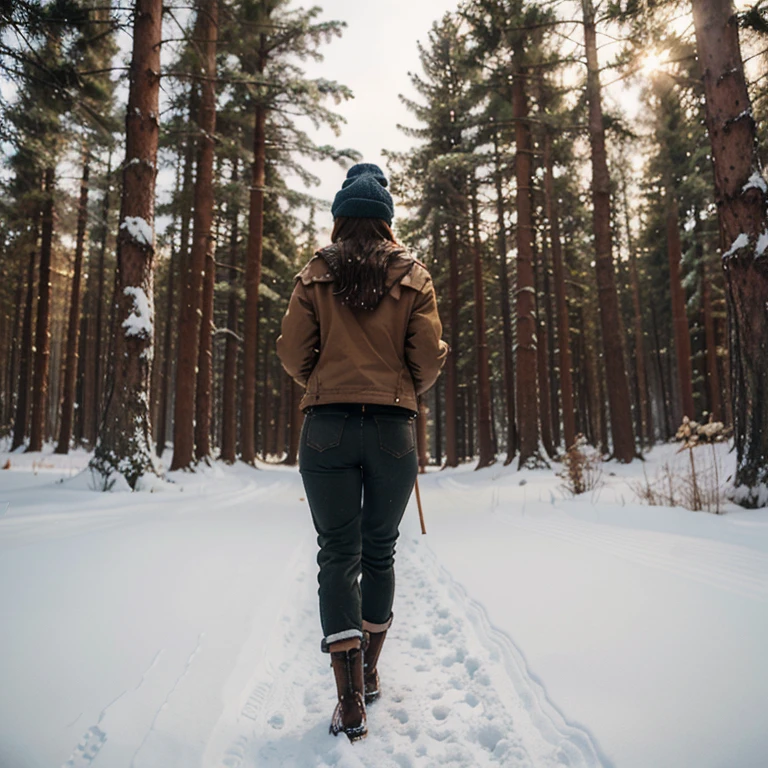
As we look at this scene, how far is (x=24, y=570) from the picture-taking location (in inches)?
Result: 128

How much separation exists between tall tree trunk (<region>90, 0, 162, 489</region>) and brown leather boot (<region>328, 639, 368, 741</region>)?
6.39 metres

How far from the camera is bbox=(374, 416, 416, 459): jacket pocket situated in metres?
2.23

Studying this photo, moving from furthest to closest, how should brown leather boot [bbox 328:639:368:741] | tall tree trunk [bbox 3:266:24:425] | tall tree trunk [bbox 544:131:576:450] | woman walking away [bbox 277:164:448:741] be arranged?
tall tree trunk [bbox 3:266:24:425] < tall tree trunk [bbox 544:131:576:450] < woman walking away [bbox 277:164:448:741] < brown leather boot [bbox 328:639:368:741]

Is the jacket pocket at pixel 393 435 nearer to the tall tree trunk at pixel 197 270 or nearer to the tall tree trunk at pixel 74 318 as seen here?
the tall tree trunk at pixel 197 270

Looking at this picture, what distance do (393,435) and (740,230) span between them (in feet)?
21.0

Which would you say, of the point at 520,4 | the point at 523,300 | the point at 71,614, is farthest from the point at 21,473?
the point at 520,4

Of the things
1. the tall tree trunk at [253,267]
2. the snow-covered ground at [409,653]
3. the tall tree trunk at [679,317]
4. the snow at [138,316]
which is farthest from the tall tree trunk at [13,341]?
the tall tree trunk at [679,317]

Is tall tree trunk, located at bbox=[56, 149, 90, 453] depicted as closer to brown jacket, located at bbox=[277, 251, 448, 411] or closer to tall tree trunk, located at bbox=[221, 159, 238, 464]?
tall tree trunk, located at bbox=[221, 159, 238, 464]

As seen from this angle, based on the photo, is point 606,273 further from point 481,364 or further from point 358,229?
Result: point 358,229

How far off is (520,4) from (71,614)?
15178 millimetres

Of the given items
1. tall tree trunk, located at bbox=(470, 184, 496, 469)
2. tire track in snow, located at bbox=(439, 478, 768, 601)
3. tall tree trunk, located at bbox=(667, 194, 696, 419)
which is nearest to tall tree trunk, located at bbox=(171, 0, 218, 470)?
tire track in snow, located at bbox=(439, 478, 768, 601)

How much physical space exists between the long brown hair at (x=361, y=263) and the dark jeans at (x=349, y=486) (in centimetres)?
51

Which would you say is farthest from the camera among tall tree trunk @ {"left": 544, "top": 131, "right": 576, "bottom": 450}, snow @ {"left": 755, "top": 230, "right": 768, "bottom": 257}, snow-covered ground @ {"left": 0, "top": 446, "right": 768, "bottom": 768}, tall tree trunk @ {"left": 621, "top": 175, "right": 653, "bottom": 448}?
tall tree trunk @ {"left": 621, "top": 175, "right": 653, "bottom": 448}

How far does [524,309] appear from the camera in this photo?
549 inches
